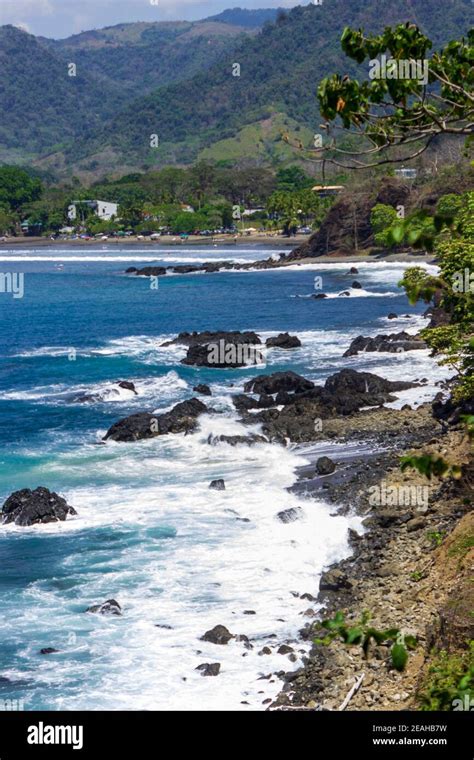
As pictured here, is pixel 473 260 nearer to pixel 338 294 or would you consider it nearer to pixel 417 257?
pixel 338 294

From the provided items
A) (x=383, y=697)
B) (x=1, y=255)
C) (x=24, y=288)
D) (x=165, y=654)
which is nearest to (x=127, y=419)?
(x=165, y=654)

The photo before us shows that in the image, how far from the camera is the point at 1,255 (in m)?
163

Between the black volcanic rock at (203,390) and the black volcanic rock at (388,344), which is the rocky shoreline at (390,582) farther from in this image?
the black volcanic rock at (388,344)

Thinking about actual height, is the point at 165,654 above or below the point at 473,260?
below

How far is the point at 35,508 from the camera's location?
2845 cm

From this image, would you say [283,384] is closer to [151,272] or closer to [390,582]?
[390,582]

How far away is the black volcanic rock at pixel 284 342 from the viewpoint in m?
57.5

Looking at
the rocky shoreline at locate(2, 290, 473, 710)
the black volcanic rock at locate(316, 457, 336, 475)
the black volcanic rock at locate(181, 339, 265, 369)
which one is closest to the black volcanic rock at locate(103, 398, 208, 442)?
the rocky shoreline at locate(2, 290, 473, 710)

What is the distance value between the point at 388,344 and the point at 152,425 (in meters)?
19.4

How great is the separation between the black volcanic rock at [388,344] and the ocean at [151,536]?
1.34 meters

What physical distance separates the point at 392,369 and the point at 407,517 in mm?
22794

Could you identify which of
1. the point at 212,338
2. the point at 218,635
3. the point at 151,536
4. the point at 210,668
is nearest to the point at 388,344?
the point at 212,338

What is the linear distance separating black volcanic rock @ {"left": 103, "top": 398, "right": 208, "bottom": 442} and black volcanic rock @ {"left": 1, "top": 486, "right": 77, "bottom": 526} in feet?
27.3

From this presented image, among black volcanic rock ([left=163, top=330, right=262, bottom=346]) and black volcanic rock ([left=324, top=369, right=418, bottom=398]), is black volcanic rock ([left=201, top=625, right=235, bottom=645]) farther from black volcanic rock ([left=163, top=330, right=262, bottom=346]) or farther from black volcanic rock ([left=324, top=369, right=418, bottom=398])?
black volcanic rock ([left=163, top=330, right=262, bottom=346])
